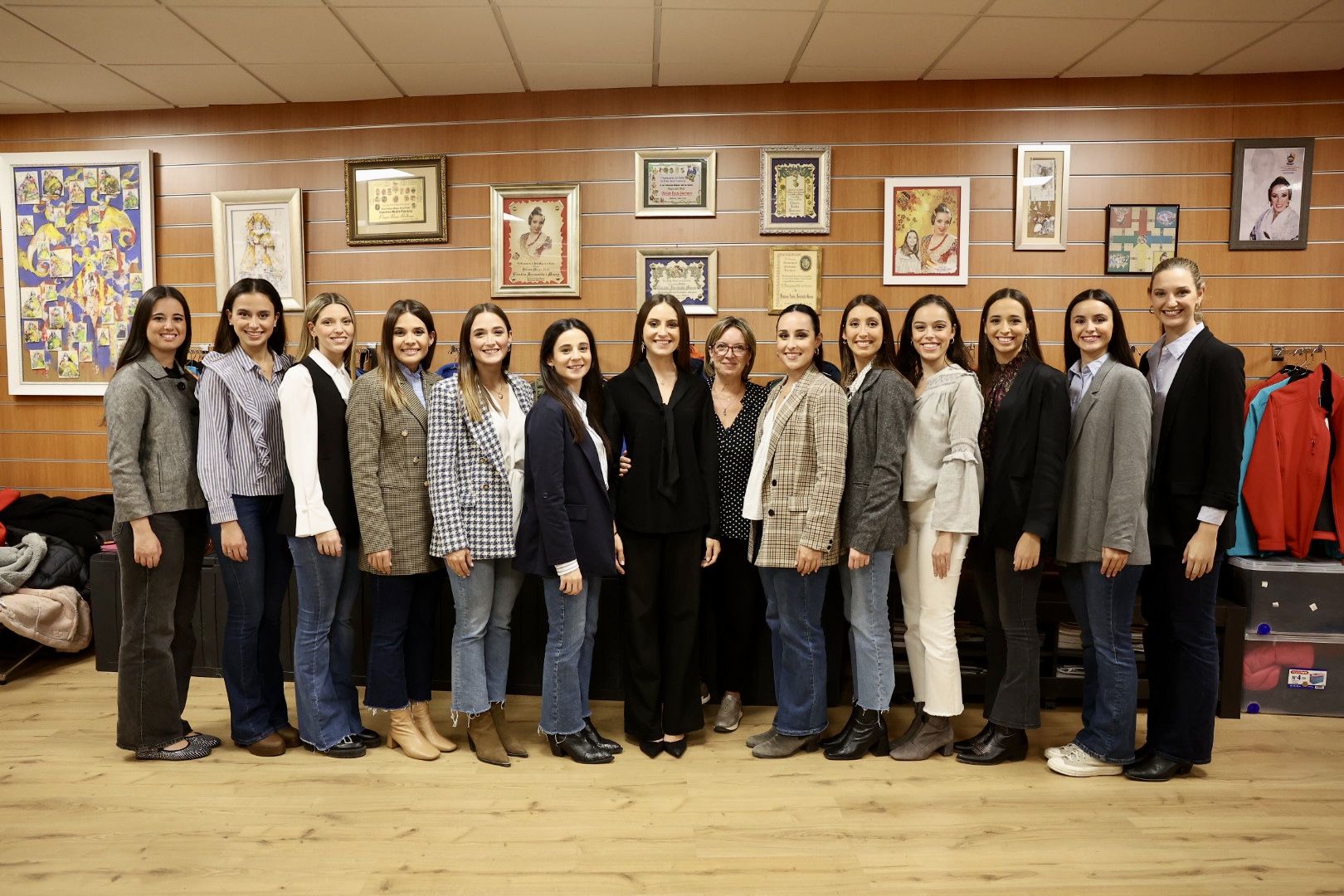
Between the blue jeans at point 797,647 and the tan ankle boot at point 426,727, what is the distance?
1.24 meters

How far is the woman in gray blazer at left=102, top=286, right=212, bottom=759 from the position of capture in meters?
2.70

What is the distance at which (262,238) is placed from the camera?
457 cm

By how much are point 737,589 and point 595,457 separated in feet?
2.84

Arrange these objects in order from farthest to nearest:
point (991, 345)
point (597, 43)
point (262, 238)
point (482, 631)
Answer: point (262, 238), point (597, 43), point (991, 345), point (482, 631)

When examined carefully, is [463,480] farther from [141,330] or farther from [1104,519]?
[1104,519]

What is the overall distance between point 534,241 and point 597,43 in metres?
1.11

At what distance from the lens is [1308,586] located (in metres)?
3.35

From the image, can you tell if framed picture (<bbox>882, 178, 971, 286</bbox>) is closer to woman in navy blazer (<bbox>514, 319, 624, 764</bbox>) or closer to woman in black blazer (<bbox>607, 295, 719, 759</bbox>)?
woman in black blazer (<bbox>607, 295, 719, 759</bbox>)

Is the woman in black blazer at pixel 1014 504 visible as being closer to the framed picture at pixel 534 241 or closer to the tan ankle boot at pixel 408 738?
the tan ankle boot at pixel 408 738

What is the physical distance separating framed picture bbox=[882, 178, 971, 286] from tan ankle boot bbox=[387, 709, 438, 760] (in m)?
3.23

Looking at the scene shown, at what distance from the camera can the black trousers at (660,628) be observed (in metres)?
2.87

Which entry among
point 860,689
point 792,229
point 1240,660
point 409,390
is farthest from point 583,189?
point 1240,660

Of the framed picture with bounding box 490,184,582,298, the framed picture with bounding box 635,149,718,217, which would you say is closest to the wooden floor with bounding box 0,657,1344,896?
the framed picture with bounding box 490,184,582,298

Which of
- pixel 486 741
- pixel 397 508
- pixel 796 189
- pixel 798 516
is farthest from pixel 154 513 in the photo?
pixel 796 189
